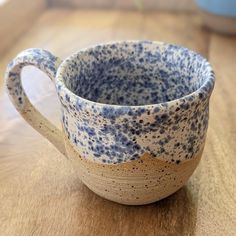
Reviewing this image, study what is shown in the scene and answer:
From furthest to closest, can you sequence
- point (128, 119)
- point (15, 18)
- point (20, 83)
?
point (15, 18), point (20, 83), point (128, 119)

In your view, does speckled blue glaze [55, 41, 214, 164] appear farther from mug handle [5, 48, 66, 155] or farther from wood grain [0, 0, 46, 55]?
wood grain [0, 0, 46, 55]

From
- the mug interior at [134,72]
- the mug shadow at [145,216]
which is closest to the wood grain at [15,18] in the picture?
the mug interior at [134,72]

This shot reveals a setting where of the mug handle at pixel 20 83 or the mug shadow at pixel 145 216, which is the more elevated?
the mug handle at pixel 20 83

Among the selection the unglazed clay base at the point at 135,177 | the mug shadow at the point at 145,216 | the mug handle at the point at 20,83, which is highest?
the mug handle at the point at 20,83

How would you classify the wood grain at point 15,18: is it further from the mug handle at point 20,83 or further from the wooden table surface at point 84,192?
the mug handle at point 20,83

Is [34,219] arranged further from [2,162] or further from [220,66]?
[220,66]

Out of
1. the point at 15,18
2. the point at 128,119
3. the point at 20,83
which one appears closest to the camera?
the point at 128,119

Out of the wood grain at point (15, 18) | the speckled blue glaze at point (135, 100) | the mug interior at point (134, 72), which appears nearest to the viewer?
the speckled blue glaze at point (135, 100)

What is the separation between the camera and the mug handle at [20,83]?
1.43ft

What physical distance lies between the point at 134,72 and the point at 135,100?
36 millimetres

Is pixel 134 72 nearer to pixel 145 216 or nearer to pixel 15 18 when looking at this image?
pixel 145 216

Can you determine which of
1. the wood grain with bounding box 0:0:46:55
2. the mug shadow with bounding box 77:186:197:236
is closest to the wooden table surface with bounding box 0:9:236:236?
the mug shadow with bounding box 77:186:197:236

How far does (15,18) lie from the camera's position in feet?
2.87

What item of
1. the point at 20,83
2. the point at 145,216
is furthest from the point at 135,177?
the point at 20,83
